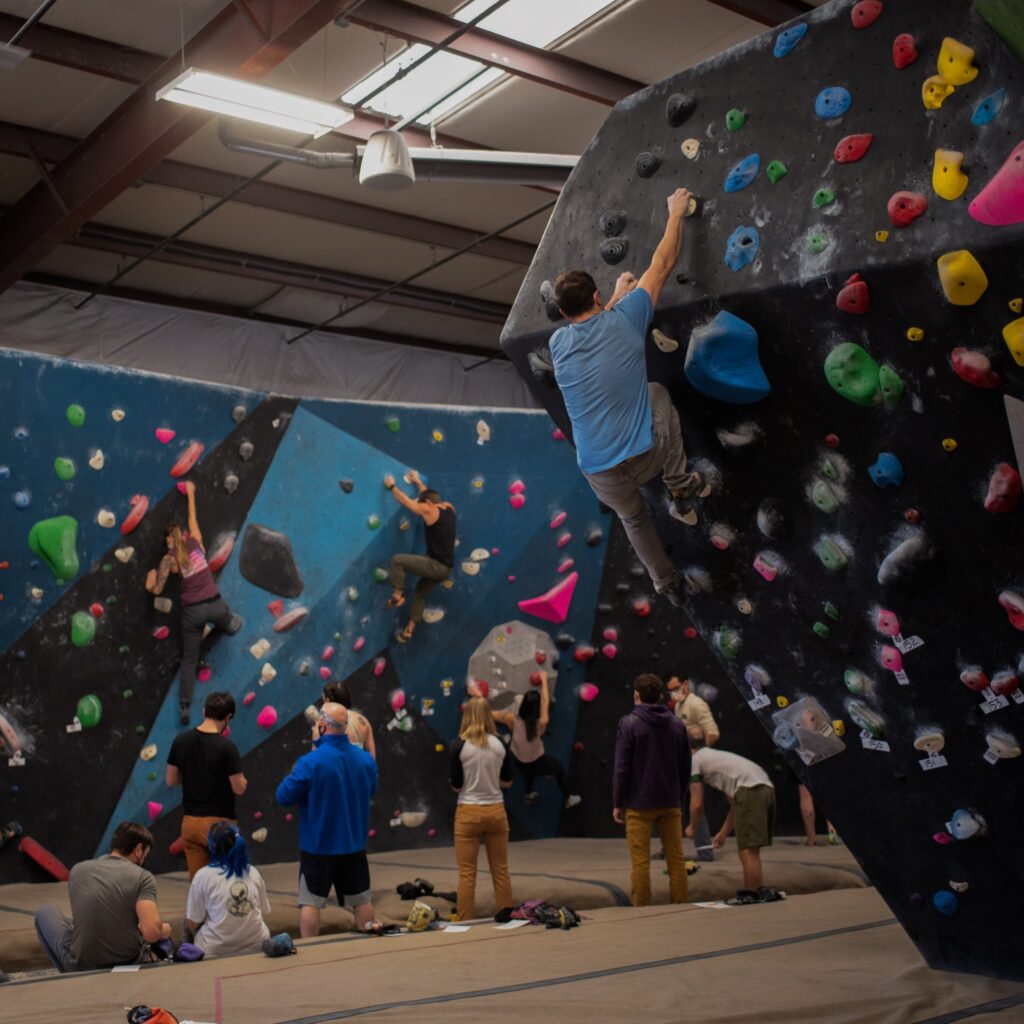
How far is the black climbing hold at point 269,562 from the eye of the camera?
28.8 feet

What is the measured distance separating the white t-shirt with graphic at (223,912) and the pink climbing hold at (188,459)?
3.37 m

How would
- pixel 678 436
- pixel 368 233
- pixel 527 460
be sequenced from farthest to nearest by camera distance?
pixel 368 233, pixel 527 460, pixel 678 436

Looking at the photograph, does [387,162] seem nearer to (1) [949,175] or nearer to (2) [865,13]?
(2) [865,13]

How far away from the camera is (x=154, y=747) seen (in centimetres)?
834

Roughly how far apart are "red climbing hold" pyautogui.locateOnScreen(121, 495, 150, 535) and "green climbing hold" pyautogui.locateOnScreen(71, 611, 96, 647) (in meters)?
0.58

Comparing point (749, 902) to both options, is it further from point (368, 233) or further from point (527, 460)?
point (368, 233)

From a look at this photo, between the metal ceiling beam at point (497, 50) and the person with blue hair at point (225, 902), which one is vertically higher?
the metal ceiling beam at point (497, 50)

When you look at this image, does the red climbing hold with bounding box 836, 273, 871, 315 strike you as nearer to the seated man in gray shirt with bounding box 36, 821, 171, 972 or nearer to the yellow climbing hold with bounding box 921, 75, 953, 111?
the yellow climbing hold with bounding box 921, 75, 953, 111

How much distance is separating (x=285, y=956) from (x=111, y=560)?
3437 millimetres

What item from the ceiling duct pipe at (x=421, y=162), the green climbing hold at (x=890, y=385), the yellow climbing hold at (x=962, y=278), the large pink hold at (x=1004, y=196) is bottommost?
the green climbing hold at (x=890, y=385)

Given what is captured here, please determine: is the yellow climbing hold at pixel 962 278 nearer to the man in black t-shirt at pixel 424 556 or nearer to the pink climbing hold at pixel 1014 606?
the pink climbing hold at pixel 1014 606

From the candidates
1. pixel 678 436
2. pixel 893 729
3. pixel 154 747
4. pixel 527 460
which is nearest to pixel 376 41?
pixel 527 460

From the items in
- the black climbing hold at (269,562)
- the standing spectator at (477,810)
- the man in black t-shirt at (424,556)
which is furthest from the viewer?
the man in black t-shirt at (424,556)

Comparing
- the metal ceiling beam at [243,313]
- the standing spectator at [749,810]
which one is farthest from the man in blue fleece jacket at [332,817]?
the metal ceiling beam at [243,313]
